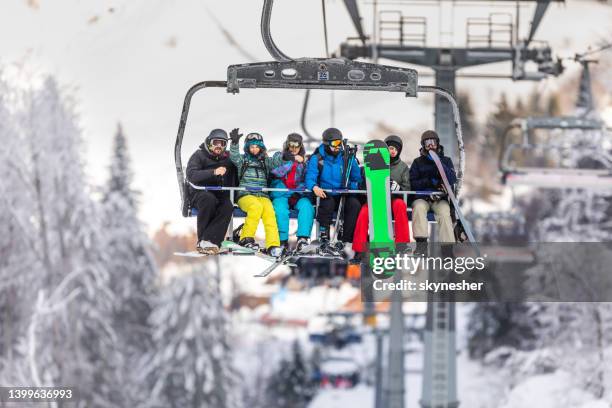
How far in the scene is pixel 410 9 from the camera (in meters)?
55.3

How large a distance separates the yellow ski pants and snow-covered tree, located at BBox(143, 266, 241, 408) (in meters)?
38.2

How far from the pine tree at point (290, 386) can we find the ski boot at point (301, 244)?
51341mm

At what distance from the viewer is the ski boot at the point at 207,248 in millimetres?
11422

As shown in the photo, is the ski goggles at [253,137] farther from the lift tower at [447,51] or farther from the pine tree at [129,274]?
the pine tree at [129,274]

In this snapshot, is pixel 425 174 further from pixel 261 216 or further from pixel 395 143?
pixel 261 216

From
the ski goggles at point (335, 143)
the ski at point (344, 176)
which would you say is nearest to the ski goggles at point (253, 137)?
the ski goggles at point (335, 143)

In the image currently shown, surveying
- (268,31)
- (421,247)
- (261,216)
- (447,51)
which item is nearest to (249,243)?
(261,216)

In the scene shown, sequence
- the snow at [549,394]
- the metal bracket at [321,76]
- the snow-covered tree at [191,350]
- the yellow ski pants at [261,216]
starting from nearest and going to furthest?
1. the metal bracket at [321,76]
2. the yellow ski pants at [261,216]
3. the snow at [549,394]
4. the snow-covered tree at [191,350]

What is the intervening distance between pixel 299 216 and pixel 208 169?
0.75 meters

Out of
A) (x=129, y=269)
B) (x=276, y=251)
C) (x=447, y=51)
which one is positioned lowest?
(x=276, y=251)

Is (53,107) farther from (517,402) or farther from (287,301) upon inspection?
(287,301)

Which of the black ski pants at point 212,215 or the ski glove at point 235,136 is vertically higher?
the ski glove at point 235,136

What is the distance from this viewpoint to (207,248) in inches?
450

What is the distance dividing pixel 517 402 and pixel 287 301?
32848 millimetres
